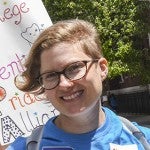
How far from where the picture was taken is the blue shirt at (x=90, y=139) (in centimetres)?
201

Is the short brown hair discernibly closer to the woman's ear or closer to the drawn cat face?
the woman's ear

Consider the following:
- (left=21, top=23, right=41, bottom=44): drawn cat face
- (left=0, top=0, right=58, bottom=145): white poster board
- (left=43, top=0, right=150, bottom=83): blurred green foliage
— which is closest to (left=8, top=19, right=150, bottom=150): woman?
(left=0, top=0, right=58, bottom=145): white poster board

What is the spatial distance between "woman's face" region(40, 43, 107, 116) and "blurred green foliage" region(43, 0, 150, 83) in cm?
1610

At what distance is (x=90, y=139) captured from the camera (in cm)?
204

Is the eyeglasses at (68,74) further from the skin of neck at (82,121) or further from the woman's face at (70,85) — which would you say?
the skin of neck at (82,121)

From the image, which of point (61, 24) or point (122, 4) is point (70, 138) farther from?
point (122, 4)

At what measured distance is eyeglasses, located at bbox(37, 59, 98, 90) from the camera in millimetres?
1978

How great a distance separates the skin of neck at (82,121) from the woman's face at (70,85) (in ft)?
0.14

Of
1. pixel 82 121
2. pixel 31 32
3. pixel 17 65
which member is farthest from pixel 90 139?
pixel 31 32

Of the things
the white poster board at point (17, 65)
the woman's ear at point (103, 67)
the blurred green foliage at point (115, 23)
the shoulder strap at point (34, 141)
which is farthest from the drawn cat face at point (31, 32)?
the blurred green foliage at point (115, 23)

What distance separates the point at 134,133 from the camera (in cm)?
210

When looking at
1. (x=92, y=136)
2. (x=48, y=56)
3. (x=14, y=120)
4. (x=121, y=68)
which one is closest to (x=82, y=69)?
(x=48, y=56)

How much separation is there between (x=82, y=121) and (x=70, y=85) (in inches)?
6.7

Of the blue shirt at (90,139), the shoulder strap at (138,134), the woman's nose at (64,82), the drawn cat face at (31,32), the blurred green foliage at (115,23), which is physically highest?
the woman's nose at (64,82)
